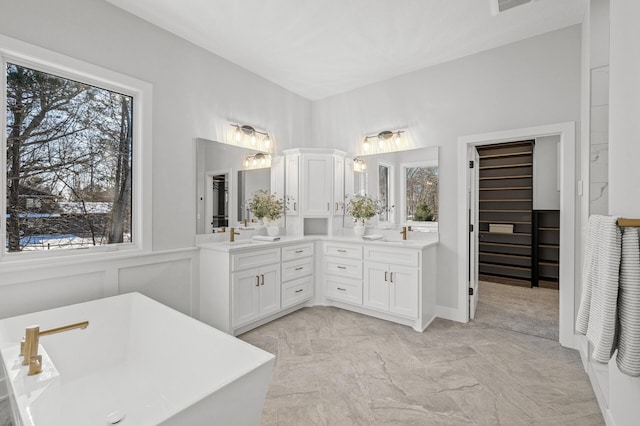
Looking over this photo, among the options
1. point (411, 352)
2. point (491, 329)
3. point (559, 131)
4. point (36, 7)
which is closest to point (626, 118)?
point (559, 131)

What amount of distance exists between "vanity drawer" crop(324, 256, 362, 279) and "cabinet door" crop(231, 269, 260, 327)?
102 cm

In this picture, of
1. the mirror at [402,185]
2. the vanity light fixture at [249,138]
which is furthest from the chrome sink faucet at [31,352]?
the mirror at [402,185]

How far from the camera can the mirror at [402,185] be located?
3674 mm

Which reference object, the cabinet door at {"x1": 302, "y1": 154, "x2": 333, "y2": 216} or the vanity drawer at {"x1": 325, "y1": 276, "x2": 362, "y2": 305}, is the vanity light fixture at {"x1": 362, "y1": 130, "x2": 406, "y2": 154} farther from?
→ the vanity drawer at {"x1": 325, "y1": 276, "x2": 362, "y2": 305}

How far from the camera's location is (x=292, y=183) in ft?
13.5

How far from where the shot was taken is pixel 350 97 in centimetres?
436

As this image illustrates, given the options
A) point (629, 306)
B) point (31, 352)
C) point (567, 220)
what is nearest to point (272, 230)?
point (31, 352)

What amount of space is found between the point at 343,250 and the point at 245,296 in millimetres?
1304

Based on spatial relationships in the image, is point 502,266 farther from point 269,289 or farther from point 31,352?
point 31,352

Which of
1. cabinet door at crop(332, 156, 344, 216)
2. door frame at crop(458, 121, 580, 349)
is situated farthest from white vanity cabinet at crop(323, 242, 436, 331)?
door frame at crop(458, 121, 580, 349)

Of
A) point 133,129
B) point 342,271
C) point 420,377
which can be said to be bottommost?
point 420,377

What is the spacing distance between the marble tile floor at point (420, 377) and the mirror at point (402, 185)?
1.30 m

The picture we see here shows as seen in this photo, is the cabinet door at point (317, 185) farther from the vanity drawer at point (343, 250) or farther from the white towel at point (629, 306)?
the white towel at point (629, 306)

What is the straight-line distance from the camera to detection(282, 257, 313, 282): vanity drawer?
358 cm
